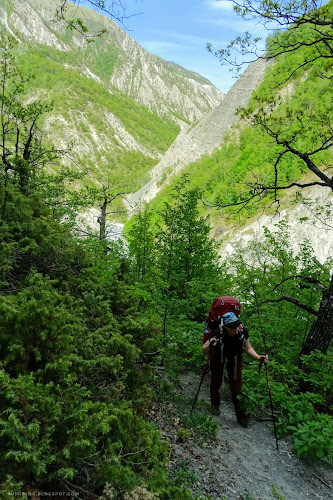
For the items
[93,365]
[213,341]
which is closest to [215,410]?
[213,341]

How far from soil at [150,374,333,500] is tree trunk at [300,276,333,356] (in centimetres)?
148

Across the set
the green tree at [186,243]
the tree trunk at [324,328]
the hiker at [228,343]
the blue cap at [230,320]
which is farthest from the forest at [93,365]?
the green tree at [186,243]

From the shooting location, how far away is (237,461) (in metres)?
3.75

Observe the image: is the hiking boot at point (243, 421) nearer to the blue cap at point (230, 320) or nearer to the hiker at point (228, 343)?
the hiker at point (228, 343)

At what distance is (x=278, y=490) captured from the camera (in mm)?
3465

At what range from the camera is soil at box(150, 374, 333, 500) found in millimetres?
3312

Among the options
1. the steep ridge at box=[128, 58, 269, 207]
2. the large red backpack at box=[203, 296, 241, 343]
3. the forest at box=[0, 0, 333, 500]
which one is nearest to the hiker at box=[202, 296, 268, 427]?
the large red backpack at box=[203, 296, 241, 343]

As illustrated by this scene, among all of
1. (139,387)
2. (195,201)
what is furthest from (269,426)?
(195,201)

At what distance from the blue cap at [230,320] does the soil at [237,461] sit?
143 cm

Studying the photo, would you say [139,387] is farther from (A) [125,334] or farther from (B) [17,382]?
(B) [17,382]

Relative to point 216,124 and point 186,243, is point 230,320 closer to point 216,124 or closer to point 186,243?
point 186,243

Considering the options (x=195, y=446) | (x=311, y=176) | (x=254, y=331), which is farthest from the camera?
(x=311, y=176)

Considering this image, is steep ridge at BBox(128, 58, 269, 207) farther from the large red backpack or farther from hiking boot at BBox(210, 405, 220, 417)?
hiking boot at BBox(210, 405, 220, 417)

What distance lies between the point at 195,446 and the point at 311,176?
2944 cm
